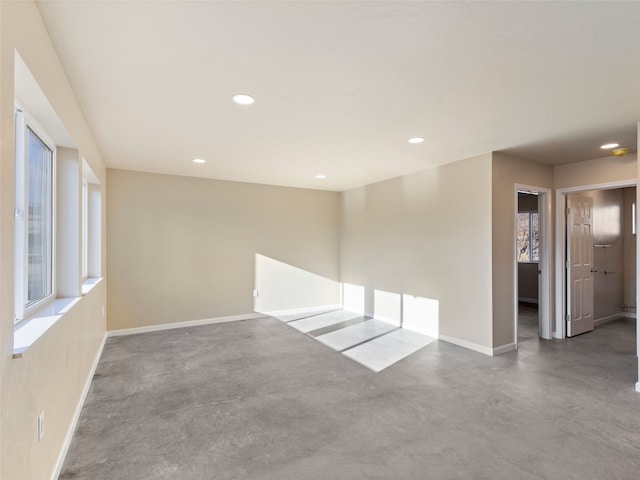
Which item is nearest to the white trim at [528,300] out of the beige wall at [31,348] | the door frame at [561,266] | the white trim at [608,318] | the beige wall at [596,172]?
the white trim at [608,318]

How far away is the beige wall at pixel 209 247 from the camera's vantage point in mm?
4973

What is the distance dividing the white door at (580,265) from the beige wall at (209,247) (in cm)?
381

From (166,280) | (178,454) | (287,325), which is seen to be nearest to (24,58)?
(178,454)

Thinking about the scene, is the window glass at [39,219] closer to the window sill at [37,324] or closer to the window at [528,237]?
the window sill at [37,324]

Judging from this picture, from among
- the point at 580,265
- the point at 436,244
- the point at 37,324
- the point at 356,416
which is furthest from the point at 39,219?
the point at 580,265

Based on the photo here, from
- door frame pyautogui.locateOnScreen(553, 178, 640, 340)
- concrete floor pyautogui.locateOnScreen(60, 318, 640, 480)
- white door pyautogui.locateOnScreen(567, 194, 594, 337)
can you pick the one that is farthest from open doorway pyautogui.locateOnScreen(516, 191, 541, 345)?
concrete floor pyautogui.locateOnScreen(60, 318, 640, 480)

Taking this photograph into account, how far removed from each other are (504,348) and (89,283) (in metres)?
4.70

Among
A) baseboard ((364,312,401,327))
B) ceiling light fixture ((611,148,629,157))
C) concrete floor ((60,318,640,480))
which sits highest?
ceiling light fixture ((611,148,629,157))

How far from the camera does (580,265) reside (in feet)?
16.0

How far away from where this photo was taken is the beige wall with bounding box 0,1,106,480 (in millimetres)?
1239

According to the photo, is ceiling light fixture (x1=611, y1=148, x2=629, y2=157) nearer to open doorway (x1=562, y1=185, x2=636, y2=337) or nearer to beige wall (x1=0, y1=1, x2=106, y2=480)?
open doorway (x1=562, y1=185, x2=636, y2=337)

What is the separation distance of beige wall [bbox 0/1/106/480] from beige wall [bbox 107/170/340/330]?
104 inches

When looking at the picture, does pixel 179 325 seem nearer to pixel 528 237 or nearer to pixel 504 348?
pixel 504 348

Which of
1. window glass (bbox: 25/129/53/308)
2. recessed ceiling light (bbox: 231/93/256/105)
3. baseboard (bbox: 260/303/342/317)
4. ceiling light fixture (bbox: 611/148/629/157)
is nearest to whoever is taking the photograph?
window glass (bbox: 25/129/53/308)
